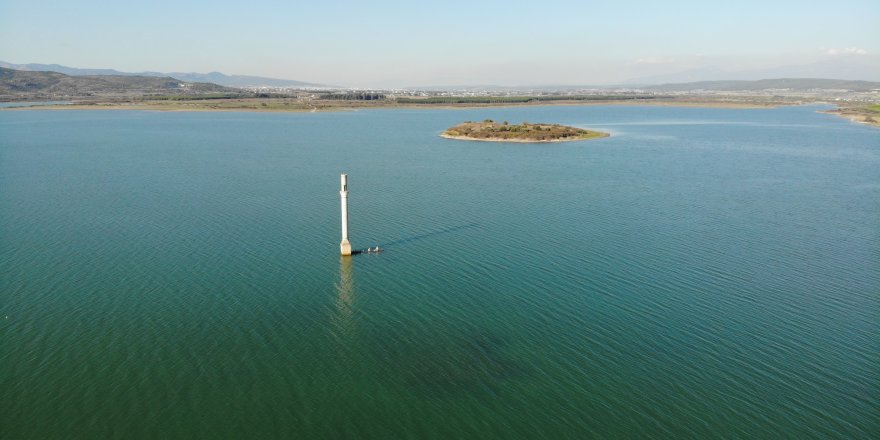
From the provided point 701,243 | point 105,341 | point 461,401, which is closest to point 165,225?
point 105,341

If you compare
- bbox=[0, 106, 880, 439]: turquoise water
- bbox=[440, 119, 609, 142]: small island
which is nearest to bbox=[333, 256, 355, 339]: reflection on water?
bbox=[0, 106, 880, 439]: turquoise water

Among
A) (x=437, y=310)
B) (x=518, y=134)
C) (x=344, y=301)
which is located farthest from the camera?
(x=518, y=134)

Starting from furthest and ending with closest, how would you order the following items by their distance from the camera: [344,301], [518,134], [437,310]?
[518,134], [344,301], [437,310]

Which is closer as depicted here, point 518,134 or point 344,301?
point 344,301

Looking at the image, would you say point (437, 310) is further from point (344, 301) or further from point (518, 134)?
point (518, 134)

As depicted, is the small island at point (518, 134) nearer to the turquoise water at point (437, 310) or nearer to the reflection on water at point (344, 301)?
the turquoise water at point (437, 310)

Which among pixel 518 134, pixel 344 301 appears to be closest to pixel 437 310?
pixel 344 301

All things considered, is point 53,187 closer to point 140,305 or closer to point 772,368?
point 140,305
